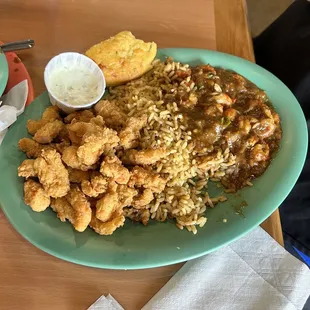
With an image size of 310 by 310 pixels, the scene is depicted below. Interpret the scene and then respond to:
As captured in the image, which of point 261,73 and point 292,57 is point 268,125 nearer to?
point 261,73

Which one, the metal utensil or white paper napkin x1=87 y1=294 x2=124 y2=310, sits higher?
the metal utensil

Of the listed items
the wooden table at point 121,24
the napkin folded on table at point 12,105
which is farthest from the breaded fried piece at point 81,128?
the wooden table at point 121,24

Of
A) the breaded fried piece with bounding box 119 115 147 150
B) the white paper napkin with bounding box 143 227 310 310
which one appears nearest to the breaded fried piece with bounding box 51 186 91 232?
the breaded fried piece with bounding box 119 115 147 150

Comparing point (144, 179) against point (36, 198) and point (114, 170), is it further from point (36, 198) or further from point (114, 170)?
point (36, 198)

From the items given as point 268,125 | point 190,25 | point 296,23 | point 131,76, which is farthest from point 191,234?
point 296,23

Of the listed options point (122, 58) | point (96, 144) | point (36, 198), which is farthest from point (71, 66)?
point (36, 198)

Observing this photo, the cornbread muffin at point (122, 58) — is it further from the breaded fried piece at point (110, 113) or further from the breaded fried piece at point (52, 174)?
the breaded fried piece at point (52, 174)

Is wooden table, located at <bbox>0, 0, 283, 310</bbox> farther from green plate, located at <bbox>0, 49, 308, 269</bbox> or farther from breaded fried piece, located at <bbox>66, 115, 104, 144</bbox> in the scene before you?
breaded fried piece, located at <bbox>66, 115, 104, 144</bbox>
